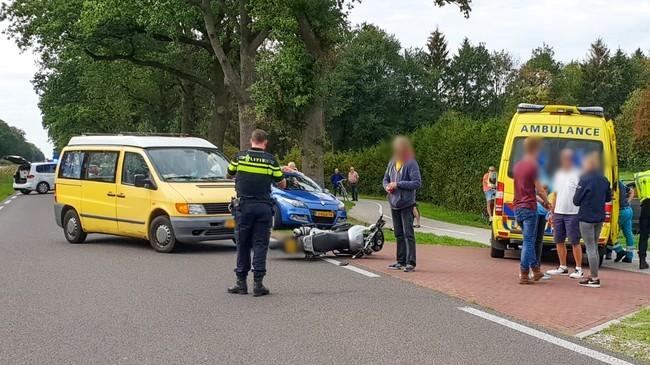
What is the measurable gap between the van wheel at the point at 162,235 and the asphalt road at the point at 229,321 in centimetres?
119

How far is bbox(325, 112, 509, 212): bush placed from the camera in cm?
2673

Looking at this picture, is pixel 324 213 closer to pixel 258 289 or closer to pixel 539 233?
pixel 539 233

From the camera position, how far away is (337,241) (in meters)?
11.7

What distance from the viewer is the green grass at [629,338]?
6.04 metres

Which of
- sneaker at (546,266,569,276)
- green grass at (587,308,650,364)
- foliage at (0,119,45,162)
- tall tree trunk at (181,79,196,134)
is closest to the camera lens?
green grass at (587,308,650,364)

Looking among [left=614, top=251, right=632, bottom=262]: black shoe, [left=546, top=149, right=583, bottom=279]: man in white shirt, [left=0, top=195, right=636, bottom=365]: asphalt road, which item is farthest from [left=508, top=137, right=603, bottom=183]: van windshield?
[left=0, top=195, right=636, bottom=365]: asphalt road

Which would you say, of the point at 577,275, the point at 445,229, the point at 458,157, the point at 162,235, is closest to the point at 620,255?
the point at 577,275

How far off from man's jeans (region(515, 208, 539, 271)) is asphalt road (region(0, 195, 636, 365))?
161 cm

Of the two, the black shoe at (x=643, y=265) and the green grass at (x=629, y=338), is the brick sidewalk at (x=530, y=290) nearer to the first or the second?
the green grass at (x=629, y=338)

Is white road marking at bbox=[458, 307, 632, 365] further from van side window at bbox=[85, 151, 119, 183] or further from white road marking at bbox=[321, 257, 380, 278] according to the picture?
van side window at bbox=[85, 151, 119, 183]

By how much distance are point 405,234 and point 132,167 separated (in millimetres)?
5463

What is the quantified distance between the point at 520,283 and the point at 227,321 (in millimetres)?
4449

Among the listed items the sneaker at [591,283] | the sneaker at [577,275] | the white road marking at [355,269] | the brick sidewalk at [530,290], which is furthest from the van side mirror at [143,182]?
the sneaker at [591,283]

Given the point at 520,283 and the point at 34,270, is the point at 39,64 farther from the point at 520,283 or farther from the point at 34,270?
the point at 520,283
